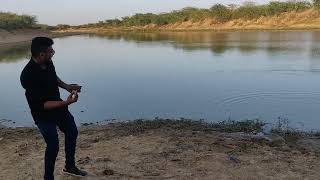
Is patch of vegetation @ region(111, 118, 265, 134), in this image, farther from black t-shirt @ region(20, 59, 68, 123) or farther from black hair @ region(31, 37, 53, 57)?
black hair @ region(31, 37, 53, 57)

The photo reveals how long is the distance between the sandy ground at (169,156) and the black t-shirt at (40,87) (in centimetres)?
85

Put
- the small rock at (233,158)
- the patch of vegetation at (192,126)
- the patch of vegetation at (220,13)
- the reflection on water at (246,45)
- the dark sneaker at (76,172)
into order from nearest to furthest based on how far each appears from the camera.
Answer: the dark sneaker at (76,172)
the small rock at (233,158)
the patch of vegetation at (192,126)
the reflection on water at (246,45)
the patch of vegetation at (220,13)

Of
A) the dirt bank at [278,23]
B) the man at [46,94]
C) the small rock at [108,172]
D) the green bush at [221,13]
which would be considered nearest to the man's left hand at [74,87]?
the man at [46,94]

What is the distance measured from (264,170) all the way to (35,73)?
2.54 metres

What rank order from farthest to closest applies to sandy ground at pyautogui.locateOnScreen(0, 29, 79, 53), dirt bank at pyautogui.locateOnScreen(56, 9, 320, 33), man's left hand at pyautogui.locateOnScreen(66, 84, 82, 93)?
dirt bank at pyautogui.locateOnScreen(56, 9, 320, 33) → sandy ground at pyautogui.locateOnScreen(0, 29, 79, 53) → man's left hand at pyautogui.locateOnScreen(66, 84, 82, 93)

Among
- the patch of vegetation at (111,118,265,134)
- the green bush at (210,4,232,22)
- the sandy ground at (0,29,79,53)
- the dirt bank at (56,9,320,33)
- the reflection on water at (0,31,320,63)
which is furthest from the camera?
the green bush at (210,4,232,22)

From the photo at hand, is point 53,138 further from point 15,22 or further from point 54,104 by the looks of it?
point 15,22

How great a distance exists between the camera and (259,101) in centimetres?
1034

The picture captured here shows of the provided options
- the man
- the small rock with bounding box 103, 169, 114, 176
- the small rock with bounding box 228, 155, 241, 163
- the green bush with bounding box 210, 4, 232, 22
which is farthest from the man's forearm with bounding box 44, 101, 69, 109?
the green bush with bounding box 210, 4, 232, 22

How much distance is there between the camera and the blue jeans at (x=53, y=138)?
4.84 m

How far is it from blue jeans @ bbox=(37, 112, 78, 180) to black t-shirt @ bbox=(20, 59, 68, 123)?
0.08m

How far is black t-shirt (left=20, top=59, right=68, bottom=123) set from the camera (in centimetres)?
466

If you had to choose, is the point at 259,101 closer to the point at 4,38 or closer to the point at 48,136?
the point at 48,136

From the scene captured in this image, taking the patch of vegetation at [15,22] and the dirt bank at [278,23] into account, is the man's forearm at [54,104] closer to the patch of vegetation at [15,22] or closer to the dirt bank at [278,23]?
the dirt bank at [278,23]
